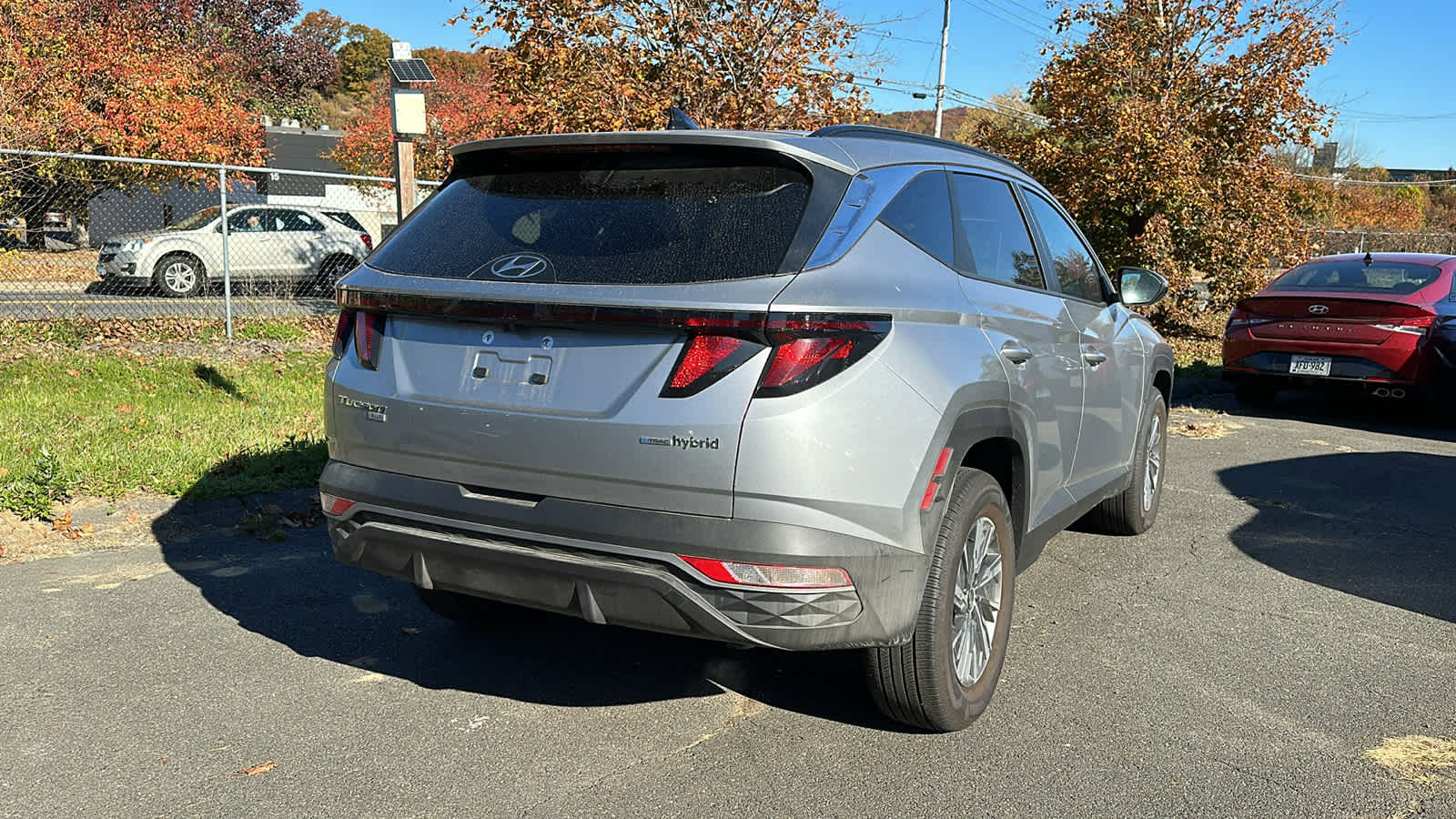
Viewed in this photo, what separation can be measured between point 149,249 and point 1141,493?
1417 cm

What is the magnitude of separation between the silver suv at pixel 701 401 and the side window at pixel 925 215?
1 centimetres

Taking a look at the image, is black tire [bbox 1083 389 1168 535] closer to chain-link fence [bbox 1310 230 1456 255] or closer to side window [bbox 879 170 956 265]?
side window [bbox 879 170 956 265]

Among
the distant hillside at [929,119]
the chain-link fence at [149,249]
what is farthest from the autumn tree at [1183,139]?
the distant hillside at [929,119]

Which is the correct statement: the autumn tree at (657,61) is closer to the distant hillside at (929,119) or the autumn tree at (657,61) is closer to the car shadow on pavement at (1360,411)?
the car shadow on pavement at (1360,411)

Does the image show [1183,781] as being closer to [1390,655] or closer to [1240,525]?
[1390,655]

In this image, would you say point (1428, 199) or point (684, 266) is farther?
point (1428, 199)

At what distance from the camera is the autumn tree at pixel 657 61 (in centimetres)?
1093

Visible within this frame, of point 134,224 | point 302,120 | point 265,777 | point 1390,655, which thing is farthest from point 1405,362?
point 302,120

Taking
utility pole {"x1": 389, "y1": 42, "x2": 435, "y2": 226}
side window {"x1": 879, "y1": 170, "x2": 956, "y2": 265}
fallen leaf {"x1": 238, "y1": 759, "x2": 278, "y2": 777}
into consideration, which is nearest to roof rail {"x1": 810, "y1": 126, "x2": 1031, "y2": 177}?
side window {"x1": 879, "y1": 170, "x2": 956, "y2": 265}

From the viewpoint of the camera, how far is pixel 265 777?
123 inches

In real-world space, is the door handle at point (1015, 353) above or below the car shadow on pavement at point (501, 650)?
above

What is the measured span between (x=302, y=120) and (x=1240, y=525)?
56.4 meters

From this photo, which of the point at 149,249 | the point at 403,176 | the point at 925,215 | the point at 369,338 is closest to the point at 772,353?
the point at 925,215

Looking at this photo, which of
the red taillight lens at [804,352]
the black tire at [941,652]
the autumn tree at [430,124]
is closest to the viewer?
the red taillight lens at [804,352]
